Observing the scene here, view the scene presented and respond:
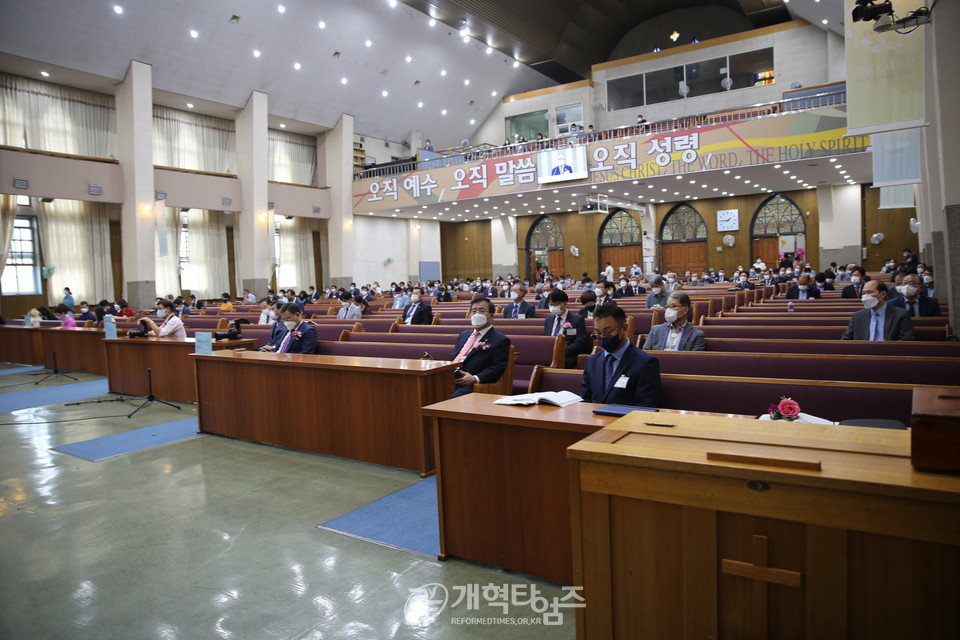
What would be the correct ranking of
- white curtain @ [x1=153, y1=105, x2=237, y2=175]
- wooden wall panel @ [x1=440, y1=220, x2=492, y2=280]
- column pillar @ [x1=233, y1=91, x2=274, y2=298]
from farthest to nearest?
wooden wall panel @ [x1=440, y1=220, x2=492, y2=280]
column pillar @ [x1=233, y1=91, x2=274, y2=298]
white curtain @ [x1=153, y1=105, x2=237, y2=175]

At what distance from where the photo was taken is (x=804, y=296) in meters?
10.1

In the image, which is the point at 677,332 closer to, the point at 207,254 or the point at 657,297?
the point at 657,297

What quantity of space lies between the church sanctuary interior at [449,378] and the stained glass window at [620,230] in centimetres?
432

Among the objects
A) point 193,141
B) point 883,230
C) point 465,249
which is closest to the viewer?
point 193,141

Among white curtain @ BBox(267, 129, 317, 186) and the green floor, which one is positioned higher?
white curtain @ BBox(267, 129, 317, 186)

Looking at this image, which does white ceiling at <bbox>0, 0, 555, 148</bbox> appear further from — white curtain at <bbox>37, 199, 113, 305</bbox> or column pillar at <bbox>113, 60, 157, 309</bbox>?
white curtain at <bbox>37, 199, 113, 305</bbox>

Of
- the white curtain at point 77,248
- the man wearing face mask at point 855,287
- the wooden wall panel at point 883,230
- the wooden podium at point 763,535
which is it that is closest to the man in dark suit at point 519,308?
the man wearing face mask at point 855,287

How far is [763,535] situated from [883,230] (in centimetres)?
2414

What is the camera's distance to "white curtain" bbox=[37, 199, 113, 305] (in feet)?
57.3

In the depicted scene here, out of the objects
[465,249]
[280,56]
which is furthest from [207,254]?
[465,249]

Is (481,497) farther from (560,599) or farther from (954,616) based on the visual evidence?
(954,616)

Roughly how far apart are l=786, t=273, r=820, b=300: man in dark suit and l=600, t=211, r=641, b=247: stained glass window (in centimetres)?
1594

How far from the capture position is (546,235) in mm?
27844

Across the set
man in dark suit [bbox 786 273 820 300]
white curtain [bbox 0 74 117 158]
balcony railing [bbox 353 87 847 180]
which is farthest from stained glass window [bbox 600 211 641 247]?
white curtain [bbox 0 74 117 158]
